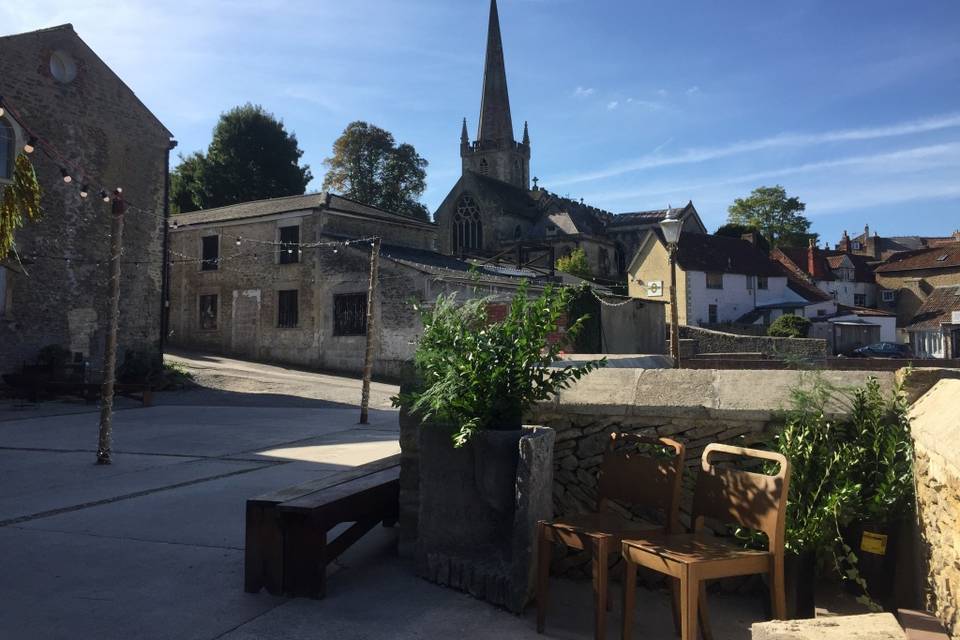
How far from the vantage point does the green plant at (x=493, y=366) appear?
3.97 meters

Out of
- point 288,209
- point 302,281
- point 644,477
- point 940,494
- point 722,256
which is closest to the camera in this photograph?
point 940,494

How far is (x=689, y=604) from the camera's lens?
2984 millimetres

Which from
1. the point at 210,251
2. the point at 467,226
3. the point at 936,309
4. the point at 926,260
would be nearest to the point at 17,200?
the point at 210,251

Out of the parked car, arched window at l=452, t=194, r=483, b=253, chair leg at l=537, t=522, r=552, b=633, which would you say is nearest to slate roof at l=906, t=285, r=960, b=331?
the parked car

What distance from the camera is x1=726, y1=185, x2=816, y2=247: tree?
6406 centimetres

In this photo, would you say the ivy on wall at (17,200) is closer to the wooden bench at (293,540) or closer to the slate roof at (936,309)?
the wooden bench at (293,540)

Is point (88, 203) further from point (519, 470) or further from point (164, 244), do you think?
point (519, 470)

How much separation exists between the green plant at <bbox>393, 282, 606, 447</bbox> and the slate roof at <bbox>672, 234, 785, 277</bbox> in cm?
4053

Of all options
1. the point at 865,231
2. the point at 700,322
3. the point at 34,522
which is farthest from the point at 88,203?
the point at 865,231

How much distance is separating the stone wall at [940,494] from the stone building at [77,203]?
59.9ft

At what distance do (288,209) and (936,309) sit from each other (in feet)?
143

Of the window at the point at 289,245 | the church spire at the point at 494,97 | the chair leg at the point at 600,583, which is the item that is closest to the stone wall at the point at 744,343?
the window at the point at 289,245

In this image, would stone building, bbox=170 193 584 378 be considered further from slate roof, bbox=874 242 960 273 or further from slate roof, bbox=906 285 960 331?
slate roof, bbox=874 242 960 273

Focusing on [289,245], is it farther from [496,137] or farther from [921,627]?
[496,137]
